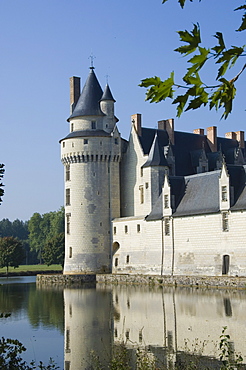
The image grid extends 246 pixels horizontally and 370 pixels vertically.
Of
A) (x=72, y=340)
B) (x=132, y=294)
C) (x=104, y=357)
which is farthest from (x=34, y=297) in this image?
(x=104, y=357)

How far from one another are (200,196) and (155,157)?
7.24 meters

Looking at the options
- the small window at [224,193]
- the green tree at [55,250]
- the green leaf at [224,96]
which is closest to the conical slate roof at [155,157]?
the small window at [224,193]

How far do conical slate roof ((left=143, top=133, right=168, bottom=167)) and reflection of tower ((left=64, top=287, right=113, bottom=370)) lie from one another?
16713 millimetres

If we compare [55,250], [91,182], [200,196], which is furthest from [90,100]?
[55,250]

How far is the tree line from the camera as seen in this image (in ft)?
220

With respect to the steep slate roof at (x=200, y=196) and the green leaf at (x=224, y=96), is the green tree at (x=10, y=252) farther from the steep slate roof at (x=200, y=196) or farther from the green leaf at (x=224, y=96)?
the green leaf at (x=224, y=96)

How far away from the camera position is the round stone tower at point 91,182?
47.9 metres

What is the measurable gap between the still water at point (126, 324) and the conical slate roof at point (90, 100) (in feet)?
67.5

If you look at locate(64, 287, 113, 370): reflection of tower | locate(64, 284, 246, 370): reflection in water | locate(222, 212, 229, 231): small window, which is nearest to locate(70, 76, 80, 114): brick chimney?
locate(222, 212, 229, 231): small window

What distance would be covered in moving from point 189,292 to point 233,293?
8.95 feet

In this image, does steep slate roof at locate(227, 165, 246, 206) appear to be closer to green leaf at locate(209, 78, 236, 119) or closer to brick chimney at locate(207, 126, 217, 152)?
brick chimney at locate(207, 126, 217, 152)

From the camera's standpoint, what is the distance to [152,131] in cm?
5219

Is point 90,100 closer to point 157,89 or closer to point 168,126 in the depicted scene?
point 168,126

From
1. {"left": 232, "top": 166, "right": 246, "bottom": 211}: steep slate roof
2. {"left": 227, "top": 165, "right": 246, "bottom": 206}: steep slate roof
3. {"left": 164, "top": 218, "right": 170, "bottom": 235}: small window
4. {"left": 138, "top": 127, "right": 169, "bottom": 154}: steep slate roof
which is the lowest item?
{"left": 164, "top": 218, "right": 170, "bottom": 235}: small window
